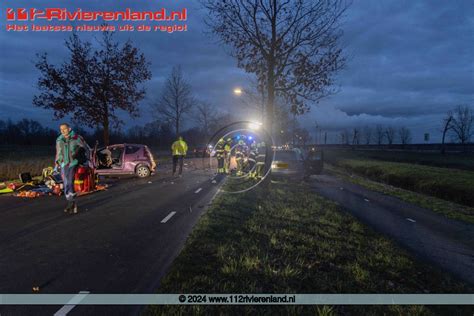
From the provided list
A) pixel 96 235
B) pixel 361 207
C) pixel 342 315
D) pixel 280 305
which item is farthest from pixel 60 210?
pixel 361 207

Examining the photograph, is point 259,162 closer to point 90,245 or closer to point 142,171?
point 142,171

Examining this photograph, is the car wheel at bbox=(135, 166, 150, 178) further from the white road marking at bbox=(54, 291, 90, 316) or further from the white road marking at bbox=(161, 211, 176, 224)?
the white road marking at bbox=(54, 291, 90, 316)

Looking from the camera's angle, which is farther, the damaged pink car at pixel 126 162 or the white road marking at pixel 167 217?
the damaged pink car at pixel 126 162

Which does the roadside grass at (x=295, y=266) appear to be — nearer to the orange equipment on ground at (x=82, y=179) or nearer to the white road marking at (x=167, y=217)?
the white road marking at (x=167, y=217)

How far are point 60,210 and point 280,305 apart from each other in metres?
6.91

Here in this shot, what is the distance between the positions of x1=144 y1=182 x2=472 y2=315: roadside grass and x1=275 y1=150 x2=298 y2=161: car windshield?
294 inches

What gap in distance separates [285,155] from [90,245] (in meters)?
10.7

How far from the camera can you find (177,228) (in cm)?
611

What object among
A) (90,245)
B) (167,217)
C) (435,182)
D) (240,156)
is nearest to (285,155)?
(240,156)

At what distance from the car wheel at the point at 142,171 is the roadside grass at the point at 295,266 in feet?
32.7

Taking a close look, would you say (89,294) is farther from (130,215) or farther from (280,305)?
(130,215)

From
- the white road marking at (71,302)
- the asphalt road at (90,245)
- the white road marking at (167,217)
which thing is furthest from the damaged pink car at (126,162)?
the white road marking at (71,302)

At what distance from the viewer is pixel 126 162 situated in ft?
50.0

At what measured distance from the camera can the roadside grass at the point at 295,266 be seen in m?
3.15
